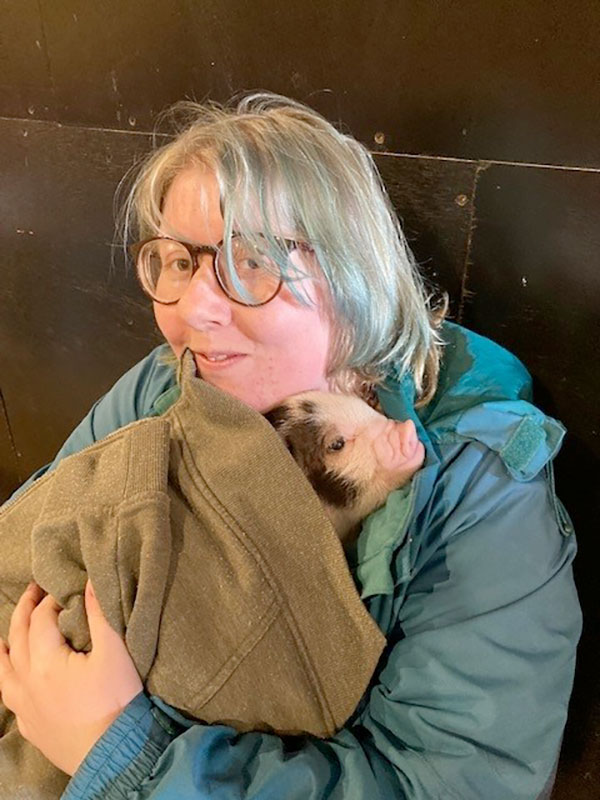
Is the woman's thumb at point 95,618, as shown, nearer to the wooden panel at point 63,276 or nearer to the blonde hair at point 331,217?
the blonde hair at point 331,217

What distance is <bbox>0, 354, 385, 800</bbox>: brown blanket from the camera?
824 mm

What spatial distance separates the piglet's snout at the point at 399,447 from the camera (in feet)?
2.88

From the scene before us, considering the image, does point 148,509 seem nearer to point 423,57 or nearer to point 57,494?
point 57,494

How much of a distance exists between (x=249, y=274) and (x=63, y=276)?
113 centimetres

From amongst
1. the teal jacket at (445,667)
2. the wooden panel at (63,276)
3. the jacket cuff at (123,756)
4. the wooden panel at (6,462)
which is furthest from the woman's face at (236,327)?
the wooden panel at (6,462)

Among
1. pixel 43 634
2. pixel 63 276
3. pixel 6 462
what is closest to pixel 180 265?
pixel 43 634

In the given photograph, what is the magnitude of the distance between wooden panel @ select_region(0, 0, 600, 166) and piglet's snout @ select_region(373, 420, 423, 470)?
46 centimetres

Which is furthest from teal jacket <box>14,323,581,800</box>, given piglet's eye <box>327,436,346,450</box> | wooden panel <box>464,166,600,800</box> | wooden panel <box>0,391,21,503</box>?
wooden panel <box>0,391,21,503</box>

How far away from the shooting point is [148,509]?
2.70 feet

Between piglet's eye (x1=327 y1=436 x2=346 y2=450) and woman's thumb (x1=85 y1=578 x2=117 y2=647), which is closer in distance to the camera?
woman's thumb (x1=85 y1=578 x2=117 y2=647)

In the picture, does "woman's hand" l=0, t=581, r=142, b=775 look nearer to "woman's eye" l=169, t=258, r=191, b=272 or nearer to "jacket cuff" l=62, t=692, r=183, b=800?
"jacket cuff" l=62, t=692, r=183, b=800

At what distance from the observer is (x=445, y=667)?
825mm

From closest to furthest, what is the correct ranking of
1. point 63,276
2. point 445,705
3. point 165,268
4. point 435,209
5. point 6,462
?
1. point 445,705
2. point 165,268
3. point 435,209
4. point 63,276
5. point 6,462

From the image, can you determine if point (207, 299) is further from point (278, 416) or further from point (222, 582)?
point (222, 582)
